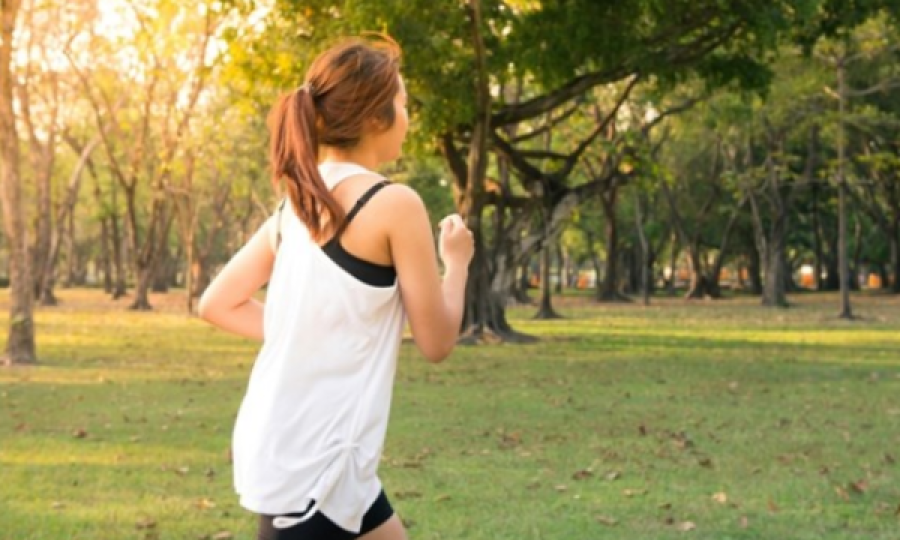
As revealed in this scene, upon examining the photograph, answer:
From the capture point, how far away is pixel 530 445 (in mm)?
11617

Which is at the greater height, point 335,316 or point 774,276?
point 774,276

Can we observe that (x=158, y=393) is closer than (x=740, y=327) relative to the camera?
Yes

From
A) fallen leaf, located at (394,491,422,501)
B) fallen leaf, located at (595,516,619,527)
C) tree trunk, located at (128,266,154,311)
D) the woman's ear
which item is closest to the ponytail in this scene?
the woman's ear

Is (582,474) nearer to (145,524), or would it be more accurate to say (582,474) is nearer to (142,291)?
(145,524)

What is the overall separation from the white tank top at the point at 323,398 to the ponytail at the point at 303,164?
6 centimetres

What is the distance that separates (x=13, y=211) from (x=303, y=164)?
58.0ft

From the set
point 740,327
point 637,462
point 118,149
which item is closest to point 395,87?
point 637,462

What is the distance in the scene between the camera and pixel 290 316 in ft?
9.85

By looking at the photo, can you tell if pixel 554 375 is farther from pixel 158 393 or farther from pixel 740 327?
pixel 740 327

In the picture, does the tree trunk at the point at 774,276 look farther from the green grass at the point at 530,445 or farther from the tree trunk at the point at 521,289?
the green grass at the point at 530,445

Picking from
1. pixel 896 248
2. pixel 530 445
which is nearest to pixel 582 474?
pixel 530 445

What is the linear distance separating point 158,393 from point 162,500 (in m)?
8.01

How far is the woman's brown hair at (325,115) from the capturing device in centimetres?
300

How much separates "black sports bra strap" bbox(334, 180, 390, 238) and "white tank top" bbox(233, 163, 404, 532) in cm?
7
